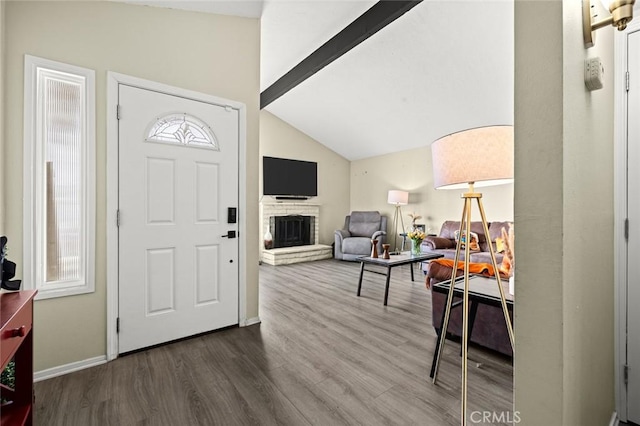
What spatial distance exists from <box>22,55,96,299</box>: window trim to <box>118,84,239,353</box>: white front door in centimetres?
17

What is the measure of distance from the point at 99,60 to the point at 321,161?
5.49 metres

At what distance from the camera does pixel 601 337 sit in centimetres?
125

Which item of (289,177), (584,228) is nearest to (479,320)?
(584,228)

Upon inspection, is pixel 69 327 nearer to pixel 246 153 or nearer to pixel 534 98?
pixel 246 153

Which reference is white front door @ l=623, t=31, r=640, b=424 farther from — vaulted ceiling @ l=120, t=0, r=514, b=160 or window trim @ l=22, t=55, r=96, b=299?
window trim @ l=22, t=55, r=96, b=299

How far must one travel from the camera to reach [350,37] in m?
3.73

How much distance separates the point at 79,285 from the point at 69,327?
275mm

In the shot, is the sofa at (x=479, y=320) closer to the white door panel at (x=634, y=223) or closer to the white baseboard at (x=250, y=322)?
the white door panel at (x=634, y=223)

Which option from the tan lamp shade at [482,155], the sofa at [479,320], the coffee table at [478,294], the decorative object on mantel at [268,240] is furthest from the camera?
the decorative object on mantel at [268,240]

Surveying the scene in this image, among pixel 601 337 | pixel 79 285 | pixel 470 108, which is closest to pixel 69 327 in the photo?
pixel 79 285

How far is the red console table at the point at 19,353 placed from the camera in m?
1.03

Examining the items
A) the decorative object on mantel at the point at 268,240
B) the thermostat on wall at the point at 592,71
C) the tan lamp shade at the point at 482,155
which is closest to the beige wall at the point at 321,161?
the decorative object on mantel at the point at 268,240

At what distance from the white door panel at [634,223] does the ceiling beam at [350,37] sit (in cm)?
227

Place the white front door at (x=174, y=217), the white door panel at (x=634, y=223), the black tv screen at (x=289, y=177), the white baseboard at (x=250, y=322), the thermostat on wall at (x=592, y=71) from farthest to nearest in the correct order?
the black tv screen at (x=289, y=177), the white baseboard at (x=250, y=322), the white front door at (x=174, y=217), the white door panel at (x=634, y=223), the thermostat on wall at (x=592, y=71)
